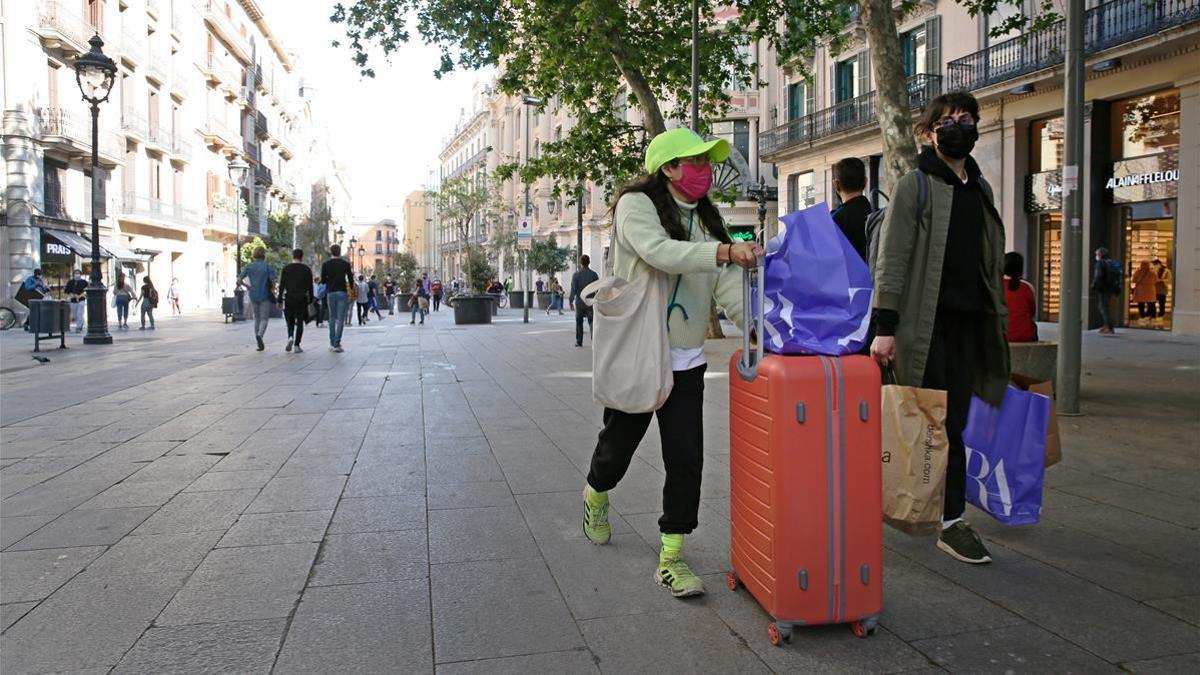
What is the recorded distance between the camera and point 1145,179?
59.2ft

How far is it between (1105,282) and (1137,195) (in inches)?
106

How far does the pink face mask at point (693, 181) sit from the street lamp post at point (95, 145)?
16.9m

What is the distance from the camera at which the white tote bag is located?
3.12 m

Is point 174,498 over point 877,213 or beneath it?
beneath

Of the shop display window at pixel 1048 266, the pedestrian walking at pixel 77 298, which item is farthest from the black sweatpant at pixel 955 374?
the pedestrian walking at pixel 77 298

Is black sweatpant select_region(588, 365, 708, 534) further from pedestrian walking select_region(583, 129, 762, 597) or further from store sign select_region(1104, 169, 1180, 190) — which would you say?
store sign select_region(1104, 169, 1180, 190)

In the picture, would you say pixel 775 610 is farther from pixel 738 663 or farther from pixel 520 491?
pixel 520 491

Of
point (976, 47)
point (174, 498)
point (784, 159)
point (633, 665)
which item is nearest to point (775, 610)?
point (633, 665)

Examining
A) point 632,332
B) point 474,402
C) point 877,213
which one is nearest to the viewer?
point 632,332

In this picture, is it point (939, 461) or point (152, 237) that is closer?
point (939, 461)

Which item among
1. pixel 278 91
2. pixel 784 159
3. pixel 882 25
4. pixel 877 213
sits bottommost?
pixel 877 213

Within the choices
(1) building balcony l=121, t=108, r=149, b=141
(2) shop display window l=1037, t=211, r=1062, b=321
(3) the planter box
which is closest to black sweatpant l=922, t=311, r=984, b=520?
(2) shop display window l=1037, t=211, r=1062, b=321

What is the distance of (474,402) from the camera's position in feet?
28.2

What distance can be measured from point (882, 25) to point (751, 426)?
293 inches
